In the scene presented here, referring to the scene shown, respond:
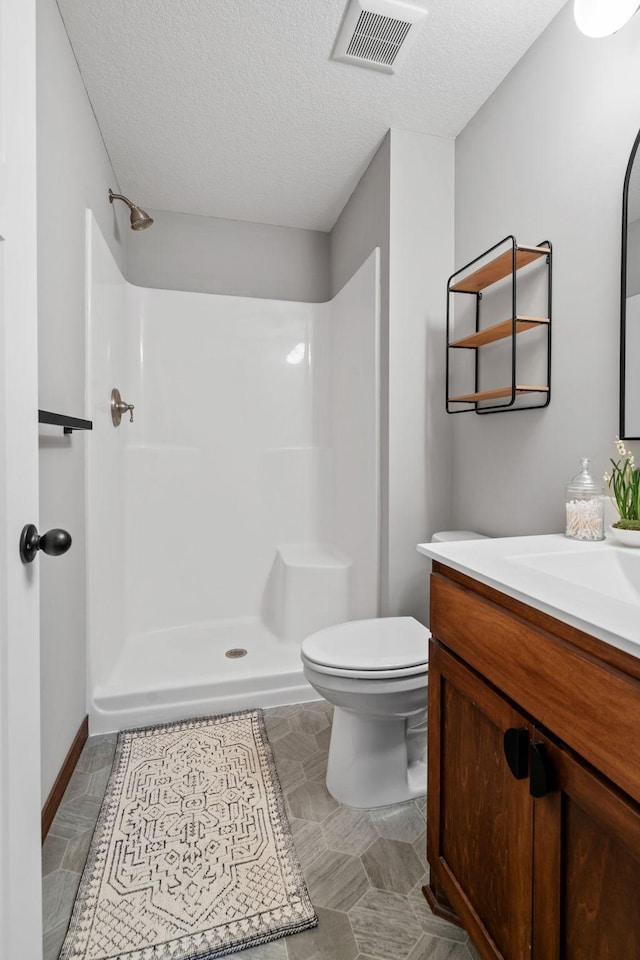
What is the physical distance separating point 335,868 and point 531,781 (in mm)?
774

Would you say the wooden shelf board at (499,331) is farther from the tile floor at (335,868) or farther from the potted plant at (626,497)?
the tile floor at (335,868)

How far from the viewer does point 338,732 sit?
1.48m

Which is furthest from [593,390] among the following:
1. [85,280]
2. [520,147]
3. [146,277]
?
[146,277]

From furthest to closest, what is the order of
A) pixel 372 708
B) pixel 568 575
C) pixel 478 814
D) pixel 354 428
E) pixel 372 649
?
pixel 354 428 → pixel 372 649 → pixel 372 708 → pixel 568 575 → pixel 478 814

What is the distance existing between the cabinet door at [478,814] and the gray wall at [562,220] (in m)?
0.74

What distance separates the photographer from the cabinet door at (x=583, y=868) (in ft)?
1.88

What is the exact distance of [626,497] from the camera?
1.14 metres

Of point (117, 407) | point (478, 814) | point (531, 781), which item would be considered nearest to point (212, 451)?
point (117, 407)

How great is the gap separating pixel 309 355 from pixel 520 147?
1446mm

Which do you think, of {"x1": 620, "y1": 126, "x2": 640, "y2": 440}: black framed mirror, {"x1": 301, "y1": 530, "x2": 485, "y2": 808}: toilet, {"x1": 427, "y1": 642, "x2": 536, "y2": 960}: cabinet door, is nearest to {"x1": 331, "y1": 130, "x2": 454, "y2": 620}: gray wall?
{"x1": 301, "y1": 530, "x2": 485, "y2": 808}: toilet

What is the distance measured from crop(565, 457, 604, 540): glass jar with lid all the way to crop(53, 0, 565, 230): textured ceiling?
1.39 m

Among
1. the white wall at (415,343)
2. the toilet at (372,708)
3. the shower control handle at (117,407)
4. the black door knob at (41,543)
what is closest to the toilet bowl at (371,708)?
the toilet at (372,708)

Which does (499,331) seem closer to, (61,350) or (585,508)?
(585,508)

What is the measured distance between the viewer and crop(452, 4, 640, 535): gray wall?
49.4 inches
